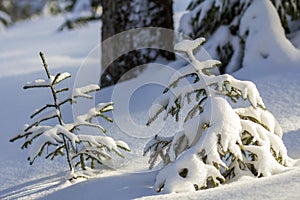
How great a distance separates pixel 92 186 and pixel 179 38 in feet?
8.37

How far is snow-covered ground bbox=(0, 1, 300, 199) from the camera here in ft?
6.78

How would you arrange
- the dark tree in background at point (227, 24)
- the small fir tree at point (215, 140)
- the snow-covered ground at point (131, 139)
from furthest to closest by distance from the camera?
the dark tree in background at point (227, 24) < the small fir tree at point (215, 140) < the snow-covered ground at point (131, 139)

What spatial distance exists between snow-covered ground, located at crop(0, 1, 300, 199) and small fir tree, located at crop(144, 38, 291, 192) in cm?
9

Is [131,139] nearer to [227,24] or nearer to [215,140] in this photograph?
[215,140]

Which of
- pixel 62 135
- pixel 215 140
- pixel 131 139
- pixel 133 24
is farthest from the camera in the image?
pixel 133 24

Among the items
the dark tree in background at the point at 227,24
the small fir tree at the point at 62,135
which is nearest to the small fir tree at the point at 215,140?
the small fir tree at the point at 62,135

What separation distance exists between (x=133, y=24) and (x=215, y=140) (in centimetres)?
251

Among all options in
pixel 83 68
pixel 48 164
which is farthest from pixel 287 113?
pixel 83 68

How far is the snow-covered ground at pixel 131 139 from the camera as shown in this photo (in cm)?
207

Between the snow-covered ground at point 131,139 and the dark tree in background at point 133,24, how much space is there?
0.19m

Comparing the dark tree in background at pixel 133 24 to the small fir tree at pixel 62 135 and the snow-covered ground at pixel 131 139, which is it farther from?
the small fir tree at pixel 62 135

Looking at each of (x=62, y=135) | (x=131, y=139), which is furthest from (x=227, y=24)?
(x=62, y=135)

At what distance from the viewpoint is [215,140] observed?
222 centimetres

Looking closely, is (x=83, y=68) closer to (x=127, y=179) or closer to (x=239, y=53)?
(x=239, y=53)
